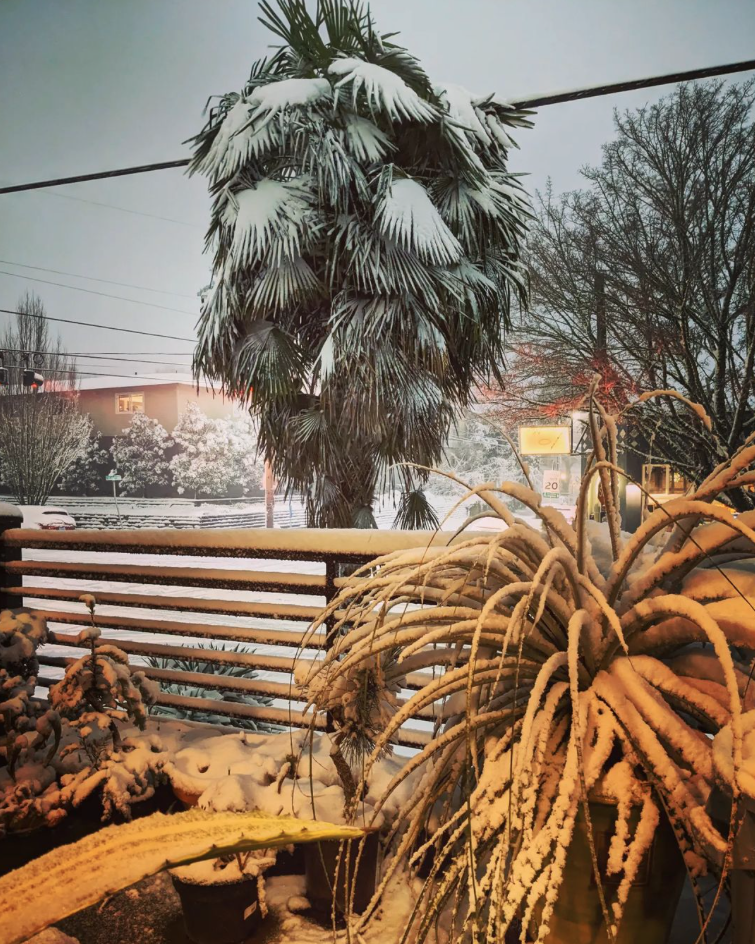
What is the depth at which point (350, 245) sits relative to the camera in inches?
132

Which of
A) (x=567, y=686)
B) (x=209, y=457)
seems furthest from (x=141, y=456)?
(x=567, y=686)

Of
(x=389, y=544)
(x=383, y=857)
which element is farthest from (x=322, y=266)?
(x=383, y=857)

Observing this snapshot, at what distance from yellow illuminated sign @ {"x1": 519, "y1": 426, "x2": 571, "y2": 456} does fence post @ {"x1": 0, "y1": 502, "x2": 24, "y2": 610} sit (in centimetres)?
654

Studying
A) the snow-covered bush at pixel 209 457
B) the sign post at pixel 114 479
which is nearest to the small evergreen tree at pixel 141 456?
the sign post at pixel 114 479

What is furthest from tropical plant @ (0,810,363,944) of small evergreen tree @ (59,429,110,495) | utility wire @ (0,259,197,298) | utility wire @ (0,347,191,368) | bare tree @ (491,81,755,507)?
utility wire @ (0,259,197,298)

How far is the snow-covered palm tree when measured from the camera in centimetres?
331

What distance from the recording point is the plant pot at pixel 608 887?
0.61 meters

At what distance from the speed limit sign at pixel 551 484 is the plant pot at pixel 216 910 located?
257 inches

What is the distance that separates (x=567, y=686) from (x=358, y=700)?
311mm

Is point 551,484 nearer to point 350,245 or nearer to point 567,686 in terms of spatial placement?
point 350,245

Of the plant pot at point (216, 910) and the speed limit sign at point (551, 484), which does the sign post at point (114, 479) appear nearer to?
the speed limit sign at point (551, 484)

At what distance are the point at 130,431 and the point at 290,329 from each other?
30.7 feet

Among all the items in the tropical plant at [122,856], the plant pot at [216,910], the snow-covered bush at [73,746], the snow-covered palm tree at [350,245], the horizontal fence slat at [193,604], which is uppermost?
the snow-covered palm tree at [350,245]

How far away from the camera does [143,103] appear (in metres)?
17.2
